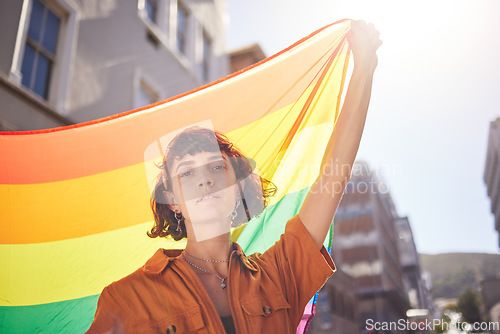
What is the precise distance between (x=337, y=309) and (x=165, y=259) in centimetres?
2844

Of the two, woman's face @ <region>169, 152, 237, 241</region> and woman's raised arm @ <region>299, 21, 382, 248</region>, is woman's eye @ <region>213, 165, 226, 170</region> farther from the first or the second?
woman's raised arm @ <region>299, 21, 382, 248</region>

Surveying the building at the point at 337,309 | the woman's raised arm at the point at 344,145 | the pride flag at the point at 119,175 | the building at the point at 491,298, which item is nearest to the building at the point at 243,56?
the building at the point at 337,309

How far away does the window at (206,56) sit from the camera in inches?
631

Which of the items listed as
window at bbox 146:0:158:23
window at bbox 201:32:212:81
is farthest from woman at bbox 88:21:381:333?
window at bbox 201:32:212:81

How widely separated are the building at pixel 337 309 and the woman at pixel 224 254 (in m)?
19.4

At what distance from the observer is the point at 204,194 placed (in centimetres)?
265

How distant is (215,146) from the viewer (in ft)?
9.61

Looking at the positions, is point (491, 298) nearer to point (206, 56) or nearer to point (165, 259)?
point (206, 56)

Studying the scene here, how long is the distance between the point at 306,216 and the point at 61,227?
75.5 inches

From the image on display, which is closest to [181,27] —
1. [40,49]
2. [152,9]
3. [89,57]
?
[152,9]

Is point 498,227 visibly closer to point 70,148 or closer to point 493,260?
point 493,260

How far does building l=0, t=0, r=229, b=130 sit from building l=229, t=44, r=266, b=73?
3.86m

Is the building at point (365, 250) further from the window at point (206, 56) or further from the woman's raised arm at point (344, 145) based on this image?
the woman's raised arm at point (344, 145)

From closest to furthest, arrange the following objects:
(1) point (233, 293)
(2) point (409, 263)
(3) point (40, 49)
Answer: (1) point (233, 293)
(3) point (40, 49)
(2) point (409, 263)
